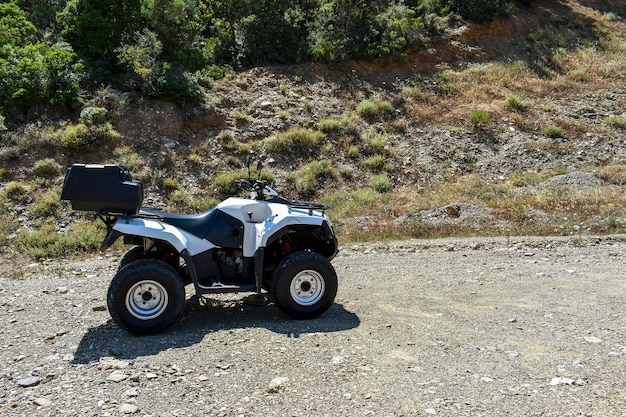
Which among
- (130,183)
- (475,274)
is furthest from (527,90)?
(130,183)

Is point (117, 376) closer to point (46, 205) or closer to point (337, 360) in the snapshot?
point (337, 360)

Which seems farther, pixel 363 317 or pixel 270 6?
pixel 270 6

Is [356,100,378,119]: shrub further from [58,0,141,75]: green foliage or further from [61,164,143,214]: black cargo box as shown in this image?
[61,164,143,214]: black cargo box

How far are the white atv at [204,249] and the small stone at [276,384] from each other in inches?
65.2

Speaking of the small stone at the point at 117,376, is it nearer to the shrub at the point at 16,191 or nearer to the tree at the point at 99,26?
the shrub at the point at 16,191

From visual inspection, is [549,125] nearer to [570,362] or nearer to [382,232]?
[382,232]

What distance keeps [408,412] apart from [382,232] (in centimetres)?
879

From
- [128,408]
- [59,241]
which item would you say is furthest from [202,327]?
[59,241]

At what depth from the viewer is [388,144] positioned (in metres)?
19.7

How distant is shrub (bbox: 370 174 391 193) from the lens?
17391 mm

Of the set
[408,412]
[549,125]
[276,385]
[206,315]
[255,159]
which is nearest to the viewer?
[408,412]

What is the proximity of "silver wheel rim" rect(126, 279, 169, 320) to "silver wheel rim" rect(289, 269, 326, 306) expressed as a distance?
4.65ft

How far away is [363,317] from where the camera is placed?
7.02 m

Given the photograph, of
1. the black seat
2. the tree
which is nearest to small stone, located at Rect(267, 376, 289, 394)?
the black seat
